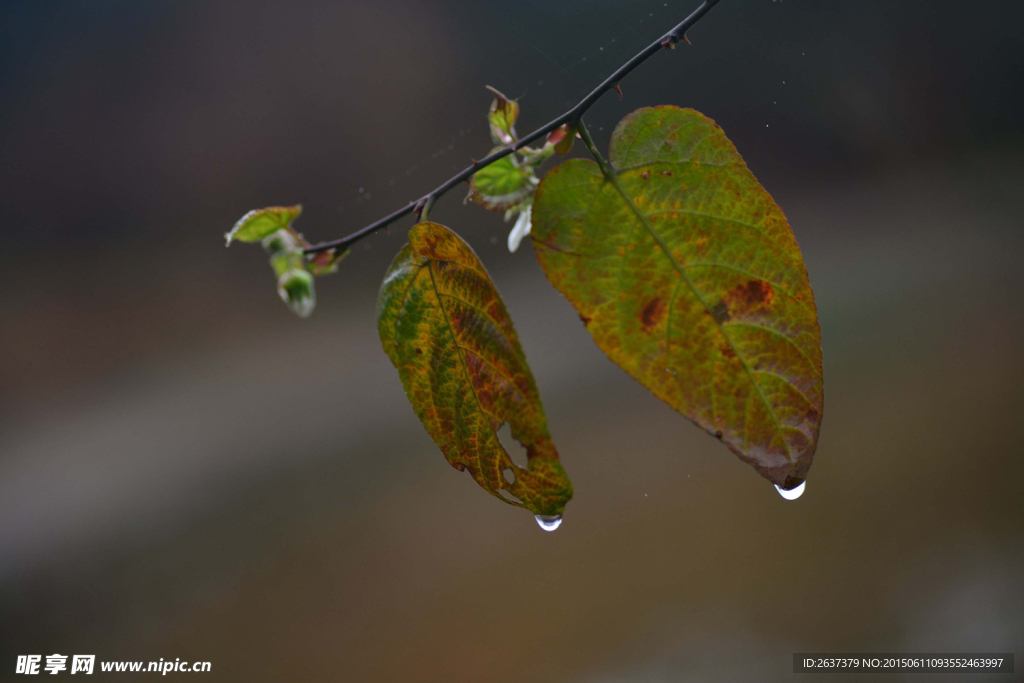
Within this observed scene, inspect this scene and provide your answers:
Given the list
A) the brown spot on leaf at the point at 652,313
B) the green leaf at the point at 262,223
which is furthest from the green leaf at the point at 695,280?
the green leaf at the point at 262,223

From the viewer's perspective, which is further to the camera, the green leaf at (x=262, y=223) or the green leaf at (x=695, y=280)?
the green leaf at (x=262, y=223)

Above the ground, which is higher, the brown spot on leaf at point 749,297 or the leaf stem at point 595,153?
the leaf stem at point 595,153

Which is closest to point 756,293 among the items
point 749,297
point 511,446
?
point 749,297

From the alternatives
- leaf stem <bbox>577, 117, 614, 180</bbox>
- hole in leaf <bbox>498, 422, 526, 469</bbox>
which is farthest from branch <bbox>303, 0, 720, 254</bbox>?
hole in leaf <bbox>498, 422, 526, 469</bbox>

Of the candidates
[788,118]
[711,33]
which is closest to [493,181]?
[711,33]

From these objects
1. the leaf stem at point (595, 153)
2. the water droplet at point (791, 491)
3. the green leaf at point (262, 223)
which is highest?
the green leaf at point (262, 223)

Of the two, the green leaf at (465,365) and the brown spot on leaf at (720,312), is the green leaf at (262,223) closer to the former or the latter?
the green leaf at (465,365)

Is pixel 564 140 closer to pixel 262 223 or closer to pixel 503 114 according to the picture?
pixel 503 114
